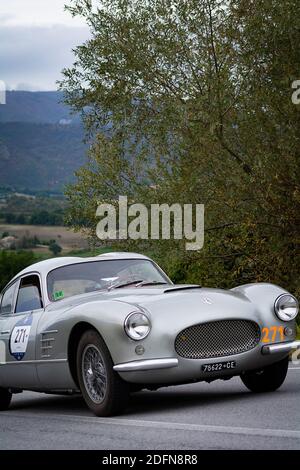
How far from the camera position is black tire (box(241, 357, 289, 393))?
9297 mm

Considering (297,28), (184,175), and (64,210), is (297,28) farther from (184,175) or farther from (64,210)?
(64,210)

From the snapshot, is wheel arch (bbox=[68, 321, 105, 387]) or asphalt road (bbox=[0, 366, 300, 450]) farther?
wheel arch (bbox=[68, 321, 105, 387])

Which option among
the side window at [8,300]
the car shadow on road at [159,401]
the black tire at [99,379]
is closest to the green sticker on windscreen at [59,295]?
the side window at [8,300]

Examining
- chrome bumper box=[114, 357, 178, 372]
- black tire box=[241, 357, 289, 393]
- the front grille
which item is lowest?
black tire box=[241, 357, 289, 393]

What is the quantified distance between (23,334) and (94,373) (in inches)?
64.2

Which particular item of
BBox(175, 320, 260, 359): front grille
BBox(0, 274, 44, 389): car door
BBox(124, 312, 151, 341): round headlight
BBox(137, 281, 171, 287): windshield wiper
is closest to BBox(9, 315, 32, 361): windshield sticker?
BBox(0, 274, 44, 389): car door

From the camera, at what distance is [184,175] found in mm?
23031

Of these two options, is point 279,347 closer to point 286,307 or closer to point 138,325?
point 286,307

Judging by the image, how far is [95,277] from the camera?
1008 centimetres

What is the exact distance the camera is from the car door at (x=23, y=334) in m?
9.79

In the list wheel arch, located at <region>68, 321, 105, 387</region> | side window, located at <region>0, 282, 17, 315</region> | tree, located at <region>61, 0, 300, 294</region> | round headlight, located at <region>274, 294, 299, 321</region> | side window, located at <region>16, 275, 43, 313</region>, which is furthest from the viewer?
tree, located at <region>61, 0, 300, 294</region>

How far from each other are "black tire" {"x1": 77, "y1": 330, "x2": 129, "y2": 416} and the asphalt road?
116mm

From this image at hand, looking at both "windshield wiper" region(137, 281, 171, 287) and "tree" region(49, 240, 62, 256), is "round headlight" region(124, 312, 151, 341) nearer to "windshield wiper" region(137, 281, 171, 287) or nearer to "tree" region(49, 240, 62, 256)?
"windshield wiper" region(137, 281, 171, 287)

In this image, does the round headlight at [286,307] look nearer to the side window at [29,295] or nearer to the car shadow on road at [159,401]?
the car shadow on road at [159,401]
